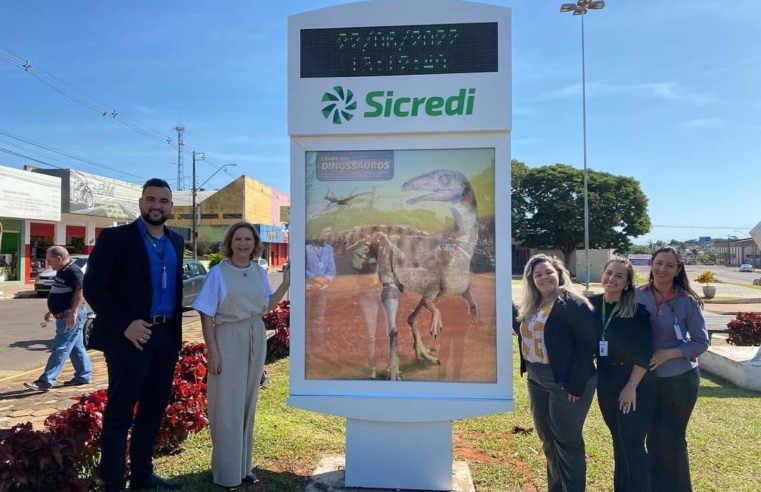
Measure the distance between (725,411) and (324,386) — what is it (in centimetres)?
500

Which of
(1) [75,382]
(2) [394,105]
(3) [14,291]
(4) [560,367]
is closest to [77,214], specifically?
(3) [14,291]

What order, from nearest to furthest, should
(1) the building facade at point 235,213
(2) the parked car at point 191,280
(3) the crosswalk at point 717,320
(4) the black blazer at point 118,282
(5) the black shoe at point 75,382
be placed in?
(4) the black blazer at point 118,282 → (5) the black shoe at point 75,382 → (3) the crosswalk at point 717,320 → (2) the parked car at point 191,280 → (1) the building facade at point 235,213

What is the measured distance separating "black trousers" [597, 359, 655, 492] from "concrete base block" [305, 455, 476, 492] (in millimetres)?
1128

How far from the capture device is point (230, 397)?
352 cm

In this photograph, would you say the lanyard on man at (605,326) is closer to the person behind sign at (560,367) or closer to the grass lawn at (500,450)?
the person behind sign at (560,367)

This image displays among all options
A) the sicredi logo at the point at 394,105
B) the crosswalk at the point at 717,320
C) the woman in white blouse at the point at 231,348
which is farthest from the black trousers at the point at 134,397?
the crosswalk at the point at 717,320

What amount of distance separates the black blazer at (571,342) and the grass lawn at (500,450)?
123 cm

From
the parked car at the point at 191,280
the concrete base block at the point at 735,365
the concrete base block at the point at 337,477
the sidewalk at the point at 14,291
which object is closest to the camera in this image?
the concrete base block at the point at 337,477

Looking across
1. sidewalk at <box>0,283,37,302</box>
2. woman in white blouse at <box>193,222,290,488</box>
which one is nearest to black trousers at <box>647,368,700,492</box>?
Answer: woman in white blouse at <box>193,222,290,488</box>

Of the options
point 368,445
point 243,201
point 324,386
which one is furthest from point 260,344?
point 243,201


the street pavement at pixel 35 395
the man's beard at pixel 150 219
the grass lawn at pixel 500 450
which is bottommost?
the street pavement at pixel 35 395

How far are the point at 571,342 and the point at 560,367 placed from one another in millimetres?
177

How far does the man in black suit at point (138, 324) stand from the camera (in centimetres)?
323

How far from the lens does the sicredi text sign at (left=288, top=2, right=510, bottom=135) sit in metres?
3.49
